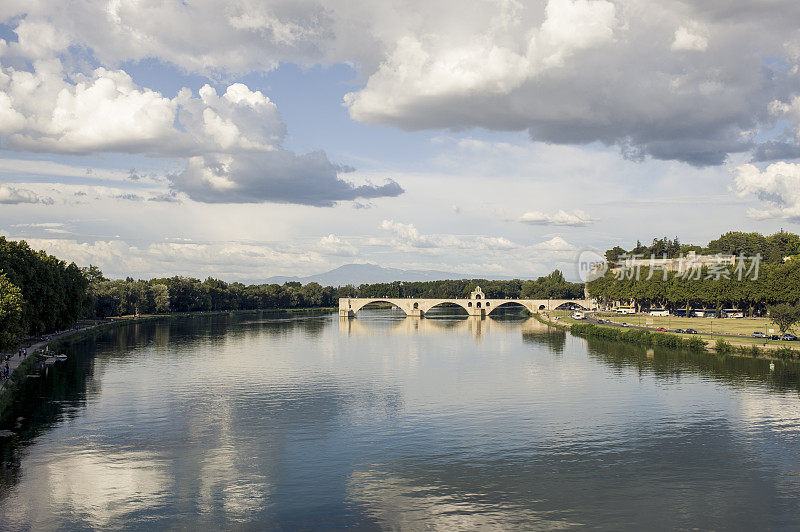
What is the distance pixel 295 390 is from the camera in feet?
170

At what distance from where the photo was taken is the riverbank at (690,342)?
68.8m

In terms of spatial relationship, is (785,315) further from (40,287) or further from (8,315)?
(40,287)

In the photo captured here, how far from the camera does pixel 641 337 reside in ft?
294

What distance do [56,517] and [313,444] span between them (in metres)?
13.4

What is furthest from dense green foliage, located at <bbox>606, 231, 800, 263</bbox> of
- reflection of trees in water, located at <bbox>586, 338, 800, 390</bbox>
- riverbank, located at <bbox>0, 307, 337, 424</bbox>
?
riverbank, located at <bbox>0, 307, 337, 424</bbox>

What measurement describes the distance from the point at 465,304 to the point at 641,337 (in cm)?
9858

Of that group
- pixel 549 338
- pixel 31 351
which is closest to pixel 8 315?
pixel 31 351

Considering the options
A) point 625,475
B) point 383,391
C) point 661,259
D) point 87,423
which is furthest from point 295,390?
point 661,259

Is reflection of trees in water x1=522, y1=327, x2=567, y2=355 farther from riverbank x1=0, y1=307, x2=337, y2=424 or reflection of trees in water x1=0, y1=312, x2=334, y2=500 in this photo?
riverbank x1=0, y1=307, x2=337, y2=424

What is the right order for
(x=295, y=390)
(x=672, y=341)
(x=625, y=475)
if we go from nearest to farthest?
1. (x=625, y=475)
2. (x=295, y=390)
3. (x=672, y=341)

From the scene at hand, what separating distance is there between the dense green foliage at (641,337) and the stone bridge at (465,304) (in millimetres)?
64745

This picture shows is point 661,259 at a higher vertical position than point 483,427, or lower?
higher

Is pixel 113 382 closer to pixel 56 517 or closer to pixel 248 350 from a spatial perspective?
pixel 248 350

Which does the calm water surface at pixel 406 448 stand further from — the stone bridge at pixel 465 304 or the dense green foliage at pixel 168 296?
the stone bridge at pixel 465 304
